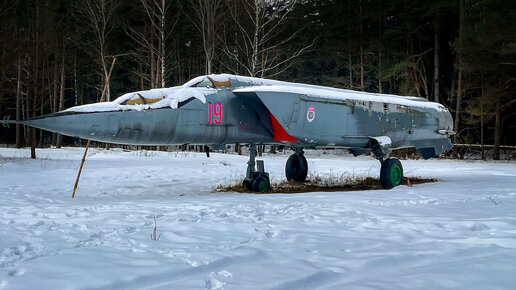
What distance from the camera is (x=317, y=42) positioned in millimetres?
34469

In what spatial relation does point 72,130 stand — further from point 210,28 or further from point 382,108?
point 210,28

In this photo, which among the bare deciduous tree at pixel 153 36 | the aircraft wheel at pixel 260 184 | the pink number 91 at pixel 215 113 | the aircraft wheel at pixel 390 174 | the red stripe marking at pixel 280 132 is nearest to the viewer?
the pink number 91 at pixel 215 113

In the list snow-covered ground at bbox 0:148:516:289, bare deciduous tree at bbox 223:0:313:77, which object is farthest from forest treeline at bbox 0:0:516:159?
Answer: snow-covered ground at bbox 0:148:516:289

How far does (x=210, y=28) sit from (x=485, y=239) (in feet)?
73.2

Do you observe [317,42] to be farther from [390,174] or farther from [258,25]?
[390,174]

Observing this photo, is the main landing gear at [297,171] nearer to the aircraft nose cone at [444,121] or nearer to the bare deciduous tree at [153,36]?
the aircraft nose cone at [444,121]

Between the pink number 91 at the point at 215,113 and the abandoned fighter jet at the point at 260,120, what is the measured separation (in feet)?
0.07

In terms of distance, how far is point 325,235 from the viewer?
422 cm

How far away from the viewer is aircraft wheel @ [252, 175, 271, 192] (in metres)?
8.84

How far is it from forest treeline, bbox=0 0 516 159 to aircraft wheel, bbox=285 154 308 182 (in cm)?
1047

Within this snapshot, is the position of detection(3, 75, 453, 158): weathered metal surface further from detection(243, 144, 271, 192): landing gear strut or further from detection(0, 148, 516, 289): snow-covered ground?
detection(0, 148, 516, 289): snow-covered ground

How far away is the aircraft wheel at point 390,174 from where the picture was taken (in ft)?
32.6

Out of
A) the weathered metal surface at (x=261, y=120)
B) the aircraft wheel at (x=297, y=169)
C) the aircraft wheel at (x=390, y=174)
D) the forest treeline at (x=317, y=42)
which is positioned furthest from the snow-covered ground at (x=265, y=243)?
the forest treeline at (x=317, y=42)

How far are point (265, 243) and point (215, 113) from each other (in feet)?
15.0
